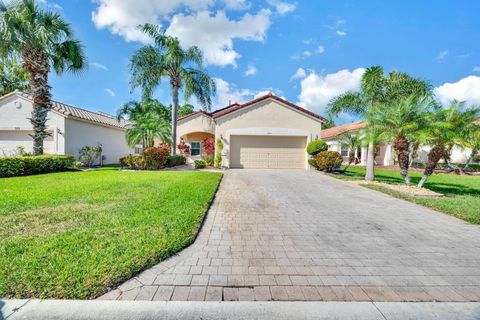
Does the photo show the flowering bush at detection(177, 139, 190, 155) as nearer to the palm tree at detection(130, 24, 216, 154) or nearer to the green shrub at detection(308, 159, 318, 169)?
the palm tree at detection(130, 24, 216, 154)

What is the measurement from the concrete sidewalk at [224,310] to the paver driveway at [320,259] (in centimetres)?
13

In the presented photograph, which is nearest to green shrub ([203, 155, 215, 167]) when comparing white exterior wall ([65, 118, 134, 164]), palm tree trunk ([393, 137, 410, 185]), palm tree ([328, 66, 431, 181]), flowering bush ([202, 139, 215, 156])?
flowering bush ([202, 139, 215, 156])

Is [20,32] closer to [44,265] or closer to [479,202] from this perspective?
[44,265]

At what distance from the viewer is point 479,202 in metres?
7.90

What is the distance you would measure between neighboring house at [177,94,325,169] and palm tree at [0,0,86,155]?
952cm

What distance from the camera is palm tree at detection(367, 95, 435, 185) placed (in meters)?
→ 9.48

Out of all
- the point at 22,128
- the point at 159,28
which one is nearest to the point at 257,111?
the point at 159,28

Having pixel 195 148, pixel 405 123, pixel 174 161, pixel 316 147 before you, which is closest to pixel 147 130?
pixel 174 161

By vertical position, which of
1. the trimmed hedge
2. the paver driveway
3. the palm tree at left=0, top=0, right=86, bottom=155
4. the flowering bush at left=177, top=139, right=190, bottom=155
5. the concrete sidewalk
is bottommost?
the concrete sidewalk

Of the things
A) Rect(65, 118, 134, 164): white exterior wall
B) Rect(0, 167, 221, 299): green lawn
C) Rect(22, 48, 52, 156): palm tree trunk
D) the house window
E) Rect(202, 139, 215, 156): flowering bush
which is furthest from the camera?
the house window

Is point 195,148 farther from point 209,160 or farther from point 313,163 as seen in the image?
point 313,163

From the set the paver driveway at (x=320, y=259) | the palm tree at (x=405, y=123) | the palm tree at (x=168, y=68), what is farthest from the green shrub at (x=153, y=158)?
the palm tree at (x=405, y=123)

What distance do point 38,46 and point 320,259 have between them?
16611 millimetres

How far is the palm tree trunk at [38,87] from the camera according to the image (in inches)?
500
